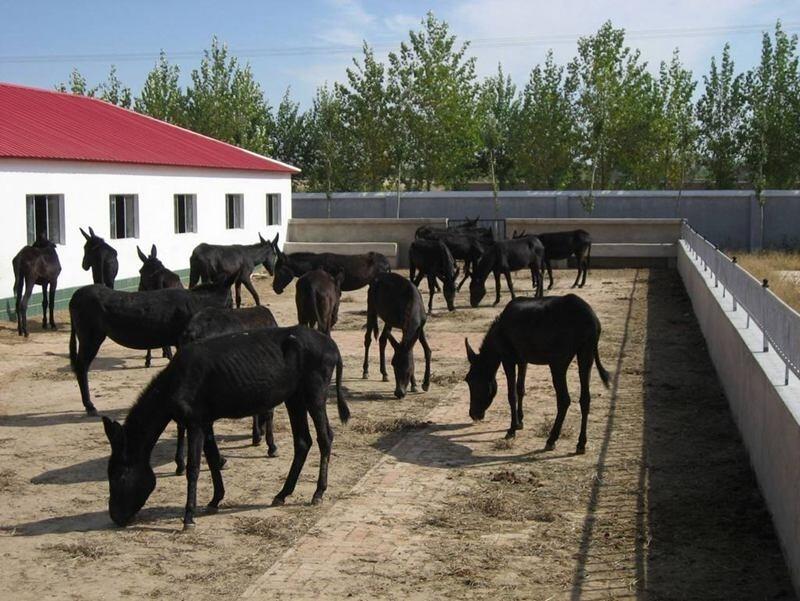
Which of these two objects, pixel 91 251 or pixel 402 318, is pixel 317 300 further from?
pixel 91 251

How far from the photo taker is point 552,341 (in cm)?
1038

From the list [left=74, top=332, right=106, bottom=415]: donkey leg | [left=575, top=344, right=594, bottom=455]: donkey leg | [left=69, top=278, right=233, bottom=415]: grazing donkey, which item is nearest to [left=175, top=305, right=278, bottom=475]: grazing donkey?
[left=69, top=278, right=233, bottom=415]: grazing donkey

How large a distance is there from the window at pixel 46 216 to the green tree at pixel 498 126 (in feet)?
90.7

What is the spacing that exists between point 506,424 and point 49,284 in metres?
11.2

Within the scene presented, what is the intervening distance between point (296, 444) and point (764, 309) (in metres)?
4.38

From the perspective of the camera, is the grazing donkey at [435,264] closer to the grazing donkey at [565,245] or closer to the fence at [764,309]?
the grazing donkey at [565,245]

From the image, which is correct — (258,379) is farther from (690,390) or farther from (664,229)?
(664,229)

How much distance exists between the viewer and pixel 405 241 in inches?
1309

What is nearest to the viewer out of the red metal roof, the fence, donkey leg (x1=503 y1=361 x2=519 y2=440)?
the fence

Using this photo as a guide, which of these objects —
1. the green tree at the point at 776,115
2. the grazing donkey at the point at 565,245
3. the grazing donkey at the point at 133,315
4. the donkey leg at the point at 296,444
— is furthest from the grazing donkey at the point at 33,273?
the green tree at the point at 776,115

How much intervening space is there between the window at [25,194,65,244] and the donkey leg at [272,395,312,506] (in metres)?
14.5

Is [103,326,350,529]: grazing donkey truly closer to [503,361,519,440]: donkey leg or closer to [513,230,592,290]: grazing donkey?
[503,361,519,440]: donkey leg

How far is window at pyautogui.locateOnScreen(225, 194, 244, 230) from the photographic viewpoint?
1233 inches

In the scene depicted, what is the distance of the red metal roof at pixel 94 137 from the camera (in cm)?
2248
